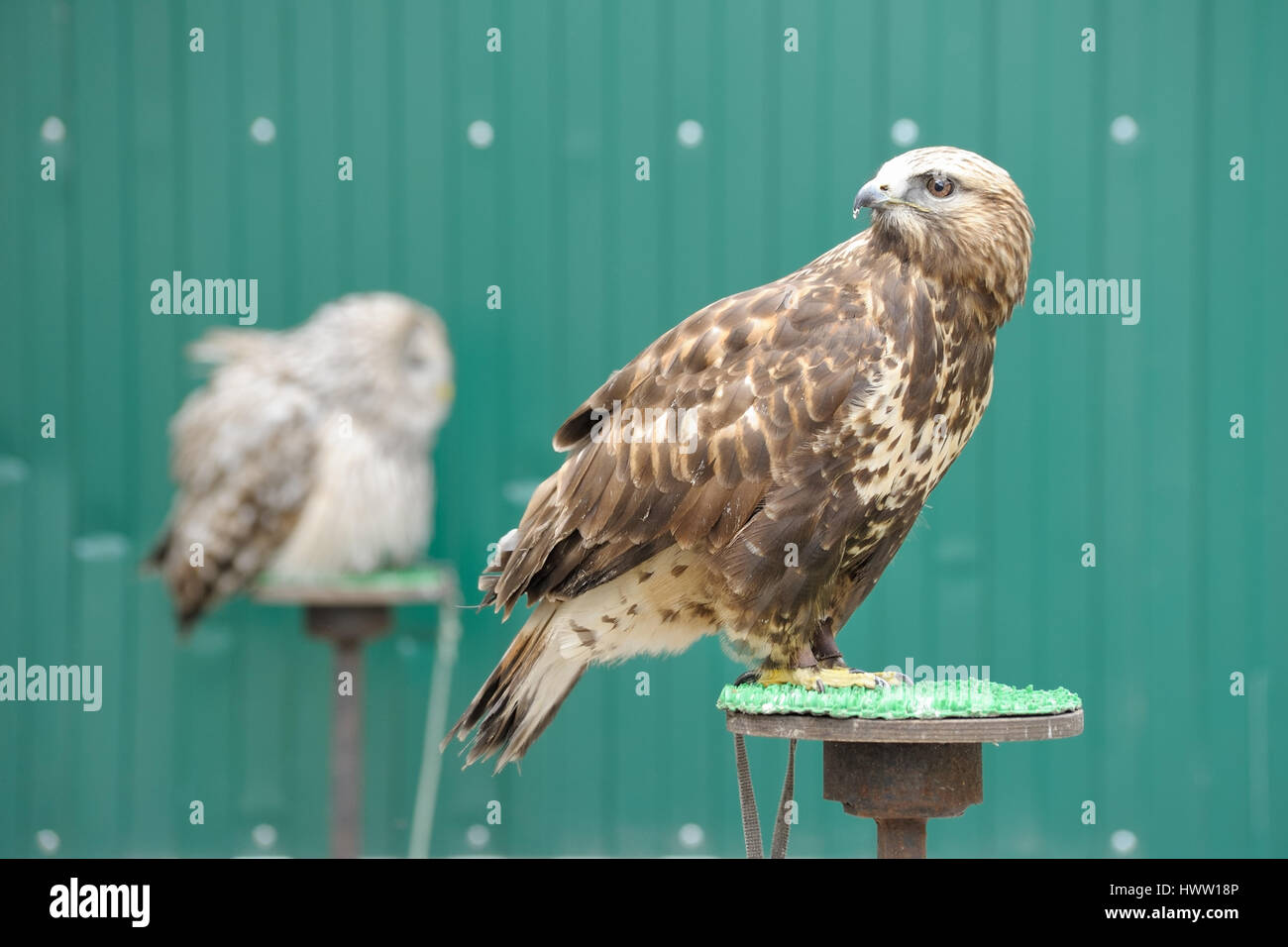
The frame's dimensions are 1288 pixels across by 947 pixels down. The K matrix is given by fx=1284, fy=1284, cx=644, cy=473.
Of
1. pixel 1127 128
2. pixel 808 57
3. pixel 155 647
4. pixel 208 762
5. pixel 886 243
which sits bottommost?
pixel 208 762

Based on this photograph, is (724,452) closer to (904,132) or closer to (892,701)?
(892,701)

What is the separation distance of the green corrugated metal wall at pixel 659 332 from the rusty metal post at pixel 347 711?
267mm

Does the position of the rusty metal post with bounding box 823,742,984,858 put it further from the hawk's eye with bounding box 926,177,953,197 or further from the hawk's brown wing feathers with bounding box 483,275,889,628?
the hawk's eye with bounding box 926,177,953,197

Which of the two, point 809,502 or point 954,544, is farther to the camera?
point 954,544

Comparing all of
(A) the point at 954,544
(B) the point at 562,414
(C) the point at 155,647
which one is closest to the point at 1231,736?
(A) the point at 954,544

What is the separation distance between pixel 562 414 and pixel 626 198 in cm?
92

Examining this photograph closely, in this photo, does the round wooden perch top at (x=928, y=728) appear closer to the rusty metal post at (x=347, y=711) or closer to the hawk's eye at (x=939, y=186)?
the hawk's eye at (x=939, y=186)

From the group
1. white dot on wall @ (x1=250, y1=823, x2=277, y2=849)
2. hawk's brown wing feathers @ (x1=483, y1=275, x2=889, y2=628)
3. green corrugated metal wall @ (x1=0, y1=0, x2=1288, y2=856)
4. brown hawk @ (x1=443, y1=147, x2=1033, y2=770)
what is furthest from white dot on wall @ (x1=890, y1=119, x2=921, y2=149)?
white dot on wall @ (x1=250, y1=823, x2=277, y2=849)

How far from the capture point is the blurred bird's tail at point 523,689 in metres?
3.48

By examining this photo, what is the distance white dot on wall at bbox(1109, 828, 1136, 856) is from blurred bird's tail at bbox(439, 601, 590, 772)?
9.01ft

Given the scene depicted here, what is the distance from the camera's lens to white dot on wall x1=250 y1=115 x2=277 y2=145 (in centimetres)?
534

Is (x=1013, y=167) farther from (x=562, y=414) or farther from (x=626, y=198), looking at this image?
(x=562, y=414)

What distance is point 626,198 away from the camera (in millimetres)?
5262

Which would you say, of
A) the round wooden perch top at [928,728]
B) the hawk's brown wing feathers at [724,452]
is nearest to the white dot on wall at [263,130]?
the hawk's brown wing feathers at [724,452]
